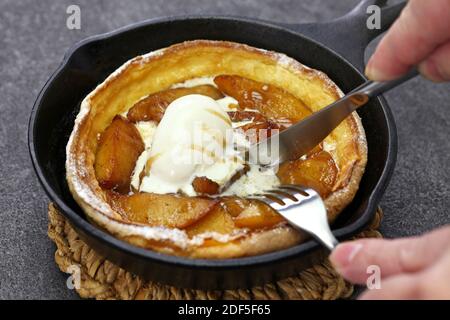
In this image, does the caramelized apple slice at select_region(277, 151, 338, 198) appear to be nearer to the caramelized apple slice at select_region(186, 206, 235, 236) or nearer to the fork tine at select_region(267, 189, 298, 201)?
the fork tine at select_region(267, 189, 298, 201)

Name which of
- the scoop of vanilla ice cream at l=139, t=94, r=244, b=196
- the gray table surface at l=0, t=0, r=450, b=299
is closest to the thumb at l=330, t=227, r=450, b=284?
the scoop of vanilla ice cream at l=139, t=94, r=244, b=196

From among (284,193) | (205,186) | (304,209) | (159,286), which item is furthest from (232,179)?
(159,286)

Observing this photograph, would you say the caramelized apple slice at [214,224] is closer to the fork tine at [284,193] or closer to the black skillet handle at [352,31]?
the fork tine at [284,193]

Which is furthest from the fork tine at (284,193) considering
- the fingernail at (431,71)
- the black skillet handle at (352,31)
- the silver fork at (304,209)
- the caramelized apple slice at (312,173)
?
the black skillet handle at (352,31)

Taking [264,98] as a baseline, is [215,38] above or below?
above

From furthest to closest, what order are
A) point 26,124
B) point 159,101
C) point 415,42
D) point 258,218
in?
point 26,124 < point 159,101 < point 258,218 < point 415,42

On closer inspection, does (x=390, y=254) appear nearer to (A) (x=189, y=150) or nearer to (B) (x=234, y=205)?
(B) (x=234, y=205)

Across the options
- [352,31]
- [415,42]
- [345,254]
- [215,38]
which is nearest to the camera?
[345,254]

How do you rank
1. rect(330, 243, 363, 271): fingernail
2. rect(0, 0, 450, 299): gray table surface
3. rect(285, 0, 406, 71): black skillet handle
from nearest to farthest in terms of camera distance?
rect(330, 243, 363, 271): fingernail, rect(0, 0, 450, 299): gray table surface, rect(285, 0, 406, 71): black skillet handle
